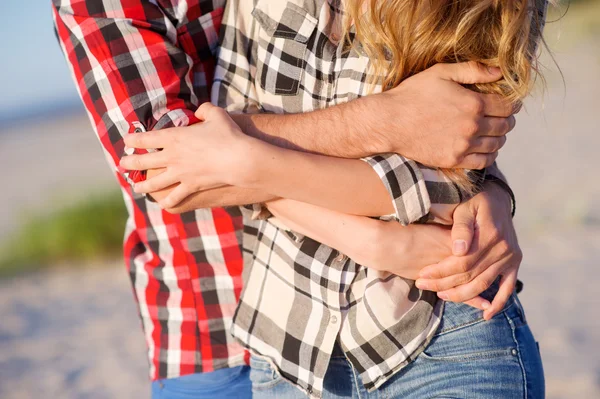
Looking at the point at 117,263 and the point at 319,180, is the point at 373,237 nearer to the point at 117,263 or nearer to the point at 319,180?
the point at 319,180

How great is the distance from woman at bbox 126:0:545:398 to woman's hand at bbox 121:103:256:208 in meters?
0.21

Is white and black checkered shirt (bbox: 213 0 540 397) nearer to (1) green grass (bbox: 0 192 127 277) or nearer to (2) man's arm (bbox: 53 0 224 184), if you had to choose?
(2) man's arm (bbox: 53 0 224 184)

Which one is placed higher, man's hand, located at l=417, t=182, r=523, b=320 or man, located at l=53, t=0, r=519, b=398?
man, located at l=53, t=0, r=519, b=398

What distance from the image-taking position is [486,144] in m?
1.72

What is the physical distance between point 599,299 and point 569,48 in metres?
9.88

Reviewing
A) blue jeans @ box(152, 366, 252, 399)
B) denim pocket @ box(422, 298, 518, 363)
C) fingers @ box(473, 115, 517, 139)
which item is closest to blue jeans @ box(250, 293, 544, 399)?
denim pocket @ box(422, 298, 518, 363)

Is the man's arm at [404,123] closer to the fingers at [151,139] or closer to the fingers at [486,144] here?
the fingers at [486,144]

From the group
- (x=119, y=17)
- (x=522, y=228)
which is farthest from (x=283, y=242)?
(x=522, y=228)

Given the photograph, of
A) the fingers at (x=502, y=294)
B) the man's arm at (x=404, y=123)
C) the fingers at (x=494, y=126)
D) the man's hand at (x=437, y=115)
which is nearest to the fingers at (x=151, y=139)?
the man's arm at (x=404, y=123)

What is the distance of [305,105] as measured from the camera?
1.74m

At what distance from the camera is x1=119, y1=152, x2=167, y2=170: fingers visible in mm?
1582

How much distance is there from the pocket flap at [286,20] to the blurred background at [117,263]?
65 centimetres

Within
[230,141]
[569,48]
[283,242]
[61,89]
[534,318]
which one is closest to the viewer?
[230,141]

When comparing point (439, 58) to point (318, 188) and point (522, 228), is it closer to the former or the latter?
point (318, 188)
